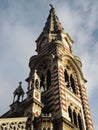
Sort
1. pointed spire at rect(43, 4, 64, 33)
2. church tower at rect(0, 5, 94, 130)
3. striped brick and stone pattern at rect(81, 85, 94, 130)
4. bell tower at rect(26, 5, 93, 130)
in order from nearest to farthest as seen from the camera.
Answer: church tower at rect(0, 5, 94, 130)
bell tower at rect(26, 5, 93, 130)
striped brick and stone pattern at rect(81, 85, 94, 130)
pointed spire at rect(43, 4, 64, 33)

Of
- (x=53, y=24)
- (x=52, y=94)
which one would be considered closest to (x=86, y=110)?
(x=52, y=94)

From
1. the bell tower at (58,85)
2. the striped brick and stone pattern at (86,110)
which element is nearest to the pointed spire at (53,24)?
the bell tower at (58,85)

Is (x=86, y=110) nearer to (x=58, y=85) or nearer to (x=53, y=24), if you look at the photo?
(x=58, y=85)

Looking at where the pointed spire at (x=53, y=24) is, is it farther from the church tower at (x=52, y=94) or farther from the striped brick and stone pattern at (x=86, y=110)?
the striped brick and stone pattern at (x=86, y=110)

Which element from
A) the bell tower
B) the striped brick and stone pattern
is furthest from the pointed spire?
the striped brick and stone pattern

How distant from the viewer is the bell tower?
80.5 feet

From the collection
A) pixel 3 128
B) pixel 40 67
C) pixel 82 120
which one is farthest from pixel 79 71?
pixel 3 128

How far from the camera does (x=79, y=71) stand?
3375cm

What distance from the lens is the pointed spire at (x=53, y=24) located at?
1530 inches

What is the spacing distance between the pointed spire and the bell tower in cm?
15

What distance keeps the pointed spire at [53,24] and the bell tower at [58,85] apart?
0.15 metres

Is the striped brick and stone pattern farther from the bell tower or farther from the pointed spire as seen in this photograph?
the pointed spire

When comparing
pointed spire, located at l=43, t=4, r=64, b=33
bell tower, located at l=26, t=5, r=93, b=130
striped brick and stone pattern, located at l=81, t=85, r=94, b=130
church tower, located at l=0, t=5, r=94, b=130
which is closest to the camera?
church tower, located at l=0, t=5, r=94, b=130

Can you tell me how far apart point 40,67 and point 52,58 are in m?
2.61
